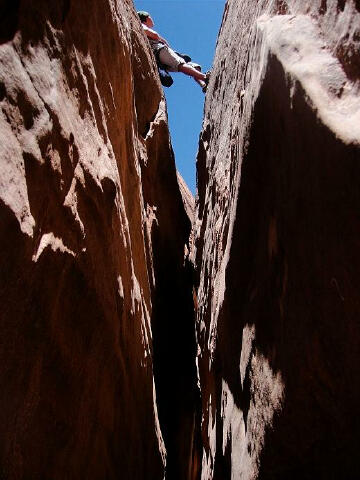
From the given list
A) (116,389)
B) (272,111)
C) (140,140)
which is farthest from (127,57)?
(116,389)

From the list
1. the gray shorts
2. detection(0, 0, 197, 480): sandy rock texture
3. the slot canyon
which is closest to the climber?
the gray shorts

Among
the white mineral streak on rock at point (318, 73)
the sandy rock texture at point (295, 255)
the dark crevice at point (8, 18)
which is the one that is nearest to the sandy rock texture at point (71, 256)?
the dark crevice at point (8, 18)

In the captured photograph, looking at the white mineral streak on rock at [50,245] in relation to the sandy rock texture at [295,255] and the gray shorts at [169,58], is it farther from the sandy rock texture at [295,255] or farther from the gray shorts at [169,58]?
the gray shorts at [169,58]

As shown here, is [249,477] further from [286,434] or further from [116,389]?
[116,389]

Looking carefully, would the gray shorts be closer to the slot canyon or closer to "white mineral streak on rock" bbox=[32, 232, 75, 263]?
the slot canyon

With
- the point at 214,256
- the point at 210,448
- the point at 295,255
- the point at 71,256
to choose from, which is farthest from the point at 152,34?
the point at 295,255

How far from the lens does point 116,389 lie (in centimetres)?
359

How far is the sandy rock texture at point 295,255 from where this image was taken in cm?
198

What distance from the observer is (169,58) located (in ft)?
27.8

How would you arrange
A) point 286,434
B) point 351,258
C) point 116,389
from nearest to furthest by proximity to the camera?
1. point 351,258
2. point 286,434
3. point 116,389

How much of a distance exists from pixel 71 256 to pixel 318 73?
1490mm

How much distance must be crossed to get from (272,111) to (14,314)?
150 cm

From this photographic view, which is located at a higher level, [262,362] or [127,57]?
[127,57]

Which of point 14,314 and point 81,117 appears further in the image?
point 81,117
